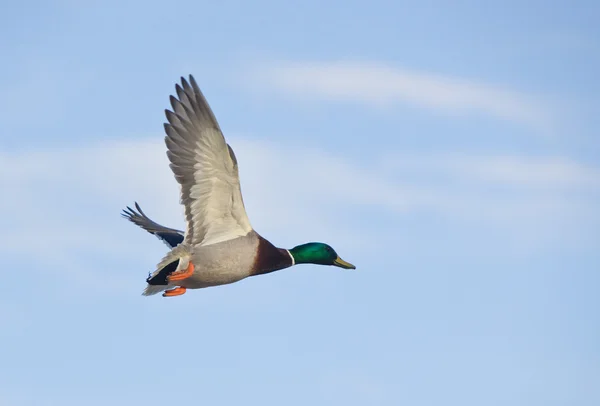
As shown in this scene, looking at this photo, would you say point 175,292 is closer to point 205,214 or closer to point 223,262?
point 223,262

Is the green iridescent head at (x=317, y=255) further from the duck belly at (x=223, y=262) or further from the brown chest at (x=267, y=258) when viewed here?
the duck belly at (x=223, y=262)

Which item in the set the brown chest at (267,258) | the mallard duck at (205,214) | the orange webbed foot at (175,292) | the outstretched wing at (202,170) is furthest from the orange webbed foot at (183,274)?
the brown chest at (267,258)

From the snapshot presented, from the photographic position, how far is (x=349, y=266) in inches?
954

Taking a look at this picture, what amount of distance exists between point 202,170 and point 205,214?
3.36 feet

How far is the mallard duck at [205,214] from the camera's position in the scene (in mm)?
20141

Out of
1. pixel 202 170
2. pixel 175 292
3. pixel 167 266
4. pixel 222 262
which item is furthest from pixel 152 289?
pixel 202 170

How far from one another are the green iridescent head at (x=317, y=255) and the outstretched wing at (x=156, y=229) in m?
3.05

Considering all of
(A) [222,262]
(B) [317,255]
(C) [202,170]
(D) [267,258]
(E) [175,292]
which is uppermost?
(C) [202,170]

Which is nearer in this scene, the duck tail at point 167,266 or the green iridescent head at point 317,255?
the duck tail at point 167,266

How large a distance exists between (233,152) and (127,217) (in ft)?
23.6

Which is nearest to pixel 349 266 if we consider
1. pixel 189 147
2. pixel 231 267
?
pixel 231 267

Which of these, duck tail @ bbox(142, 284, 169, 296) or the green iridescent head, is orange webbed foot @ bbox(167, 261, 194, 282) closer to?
duck tail @ bbox(142, 284, 169, 296)

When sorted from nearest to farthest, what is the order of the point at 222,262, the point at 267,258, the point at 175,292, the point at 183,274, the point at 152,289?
the point at 183,274 < the point at 222,262 < the point at 175,292 < the point at 267,258 < the point at 152,289

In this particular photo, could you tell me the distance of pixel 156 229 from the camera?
25.8 m
